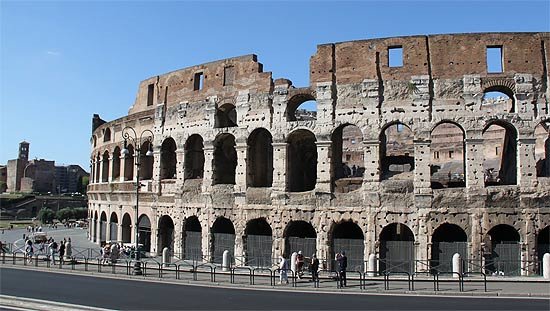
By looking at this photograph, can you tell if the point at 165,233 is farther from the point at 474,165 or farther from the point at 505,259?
the point at 505,259

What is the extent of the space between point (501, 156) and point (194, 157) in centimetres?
2412

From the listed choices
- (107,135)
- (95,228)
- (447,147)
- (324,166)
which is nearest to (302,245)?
(324,166)

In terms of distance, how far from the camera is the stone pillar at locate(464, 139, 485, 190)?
21.8 m

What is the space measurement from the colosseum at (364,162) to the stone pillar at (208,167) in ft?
0.19

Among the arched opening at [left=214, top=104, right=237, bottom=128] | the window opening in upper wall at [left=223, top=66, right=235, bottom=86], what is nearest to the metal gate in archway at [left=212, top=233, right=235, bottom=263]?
the arched opening at [left=214, top=104, right=237, bottom=128]

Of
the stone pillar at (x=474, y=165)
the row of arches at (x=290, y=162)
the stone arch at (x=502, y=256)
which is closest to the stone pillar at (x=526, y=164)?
the row of arches at (x=290, y=162)

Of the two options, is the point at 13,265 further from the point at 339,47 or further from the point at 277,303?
the point at 339,47

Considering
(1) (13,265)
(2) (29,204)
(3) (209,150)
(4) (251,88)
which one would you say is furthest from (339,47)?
(2) (29,204)

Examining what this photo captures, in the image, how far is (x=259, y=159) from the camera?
88.8ft

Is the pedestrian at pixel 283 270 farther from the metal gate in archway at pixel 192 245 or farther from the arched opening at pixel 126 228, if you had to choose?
the arched opening at pixel 126 228

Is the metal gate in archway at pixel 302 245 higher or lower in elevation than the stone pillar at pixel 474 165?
lower

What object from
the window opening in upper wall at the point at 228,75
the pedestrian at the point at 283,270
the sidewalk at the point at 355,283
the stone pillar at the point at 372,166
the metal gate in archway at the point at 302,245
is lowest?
the sidewalk at the point at 355,283

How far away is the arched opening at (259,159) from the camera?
84.7ft

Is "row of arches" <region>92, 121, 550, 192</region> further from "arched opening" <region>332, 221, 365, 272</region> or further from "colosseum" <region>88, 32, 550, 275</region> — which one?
"arched opening" <region>332, 221, 365, 272</region>
